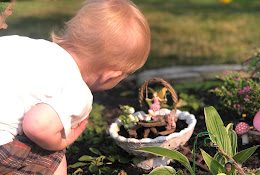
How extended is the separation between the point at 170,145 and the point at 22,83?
3.68 ft

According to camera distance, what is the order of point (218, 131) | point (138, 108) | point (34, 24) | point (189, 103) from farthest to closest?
point (34, 24) → point (138, 108) → point (189, 103) → point (218, 131)

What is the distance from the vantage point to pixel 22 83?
2.10 meters

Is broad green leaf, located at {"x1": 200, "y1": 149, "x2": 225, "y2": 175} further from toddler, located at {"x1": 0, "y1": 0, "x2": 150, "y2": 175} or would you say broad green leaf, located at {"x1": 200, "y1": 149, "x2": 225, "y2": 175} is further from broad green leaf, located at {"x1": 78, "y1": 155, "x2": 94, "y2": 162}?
broad green leaf, located at {"x1": 78, "y1": 155, "x2": 94, "y2": 162}

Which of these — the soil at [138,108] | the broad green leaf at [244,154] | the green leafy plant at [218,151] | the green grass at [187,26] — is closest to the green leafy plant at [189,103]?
the soil at [138,108]

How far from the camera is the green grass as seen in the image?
17.1 feet

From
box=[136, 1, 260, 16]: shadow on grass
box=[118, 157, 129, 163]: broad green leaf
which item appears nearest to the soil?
box=[118, 157, 129, 163]: broad green leaf

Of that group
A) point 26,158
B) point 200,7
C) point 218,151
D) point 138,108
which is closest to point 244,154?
point 218,151

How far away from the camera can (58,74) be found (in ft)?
6.94

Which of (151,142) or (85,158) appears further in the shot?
(85,158)

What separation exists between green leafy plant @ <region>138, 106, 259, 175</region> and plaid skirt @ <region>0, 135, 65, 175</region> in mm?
540

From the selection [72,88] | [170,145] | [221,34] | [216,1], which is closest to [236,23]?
[221,34]

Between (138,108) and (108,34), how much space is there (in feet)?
5.44

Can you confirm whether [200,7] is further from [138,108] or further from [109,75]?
[109,75]

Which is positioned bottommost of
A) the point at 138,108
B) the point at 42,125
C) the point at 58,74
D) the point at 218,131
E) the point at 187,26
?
the point at 187,26
